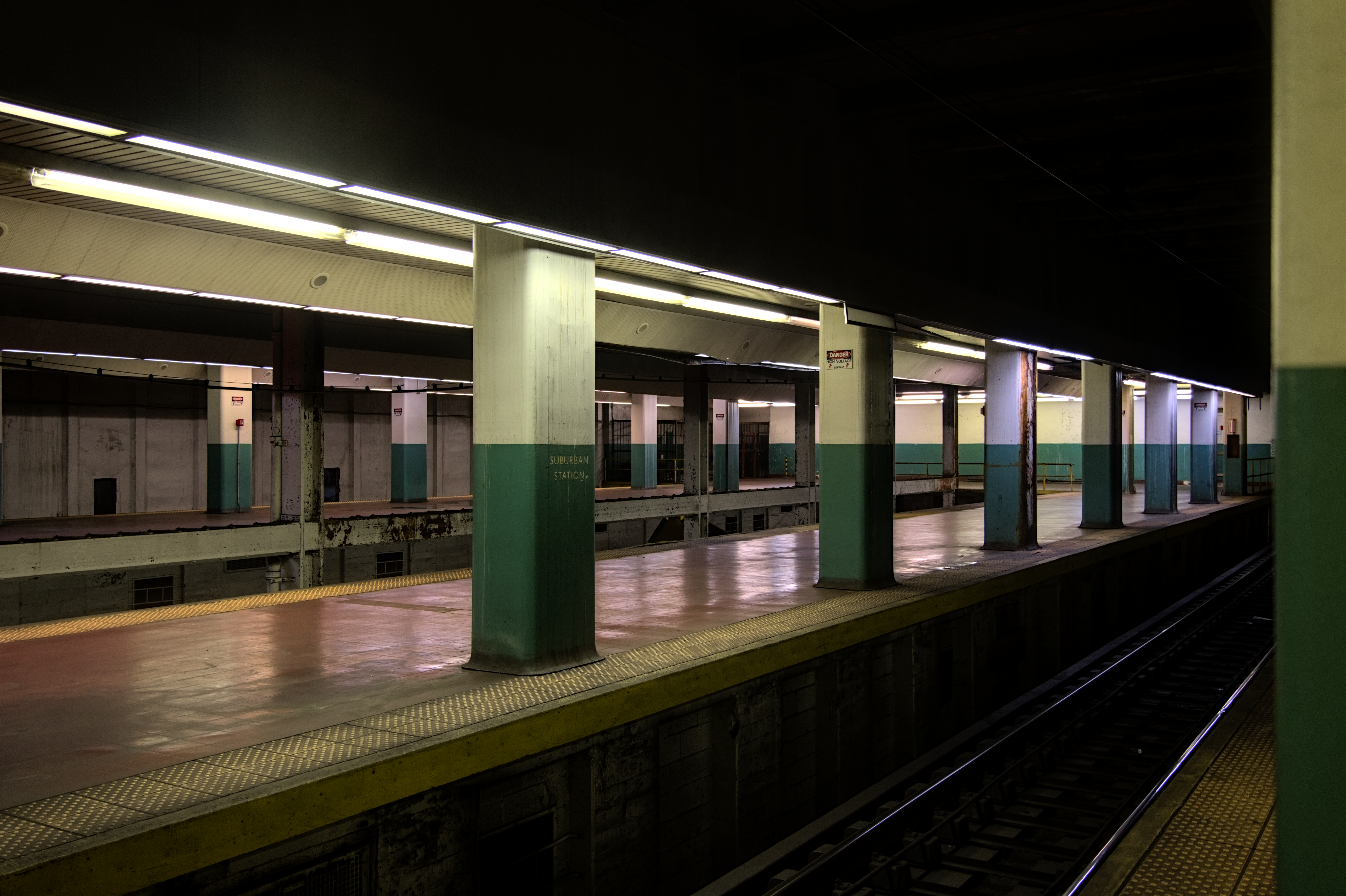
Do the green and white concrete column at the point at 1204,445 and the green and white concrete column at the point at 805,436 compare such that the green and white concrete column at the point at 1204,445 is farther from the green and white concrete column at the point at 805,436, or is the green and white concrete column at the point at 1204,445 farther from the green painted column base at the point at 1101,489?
the green painted column base at the point at 1101,489

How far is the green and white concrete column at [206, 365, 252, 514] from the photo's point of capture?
20438 mm

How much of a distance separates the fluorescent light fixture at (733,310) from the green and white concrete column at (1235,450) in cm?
2377

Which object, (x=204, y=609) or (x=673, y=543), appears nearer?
(x=204, y=609)

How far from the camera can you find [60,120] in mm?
4016

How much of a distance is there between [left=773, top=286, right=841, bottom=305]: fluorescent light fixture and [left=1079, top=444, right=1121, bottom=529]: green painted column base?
31.9ft

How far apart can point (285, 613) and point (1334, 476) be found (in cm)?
846

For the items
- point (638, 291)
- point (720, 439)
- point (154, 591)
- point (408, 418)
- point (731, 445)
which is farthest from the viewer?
point (720, 439)

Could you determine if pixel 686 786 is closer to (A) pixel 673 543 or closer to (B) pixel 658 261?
(B) pixel 658 261

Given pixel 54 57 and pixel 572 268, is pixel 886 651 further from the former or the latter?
pixel 54 57

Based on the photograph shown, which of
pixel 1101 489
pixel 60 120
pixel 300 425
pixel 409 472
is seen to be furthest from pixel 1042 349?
pixel 409 472

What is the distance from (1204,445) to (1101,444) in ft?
37.1

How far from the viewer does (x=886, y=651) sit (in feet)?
28.9

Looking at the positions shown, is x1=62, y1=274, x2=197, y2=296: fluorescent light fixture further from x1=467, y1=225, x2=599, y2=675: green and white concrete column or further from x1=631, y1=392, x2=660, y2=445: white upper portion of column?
x1=631, y1=392, x2=660, y2=445: white upper portion of column

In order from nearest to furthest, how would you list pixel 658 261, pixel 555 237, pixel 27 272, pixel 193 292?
pixel 555 237 → pixel 658 261 → pixel 27 272 → pixel 193 292
